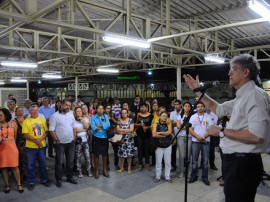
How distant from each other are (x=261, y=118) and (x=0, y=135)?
13.5ft

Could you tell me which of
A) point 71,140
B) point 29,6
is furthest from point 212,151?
point 29,6

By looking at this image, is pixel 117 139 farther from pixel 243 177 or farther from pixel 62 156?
pixel 243 177

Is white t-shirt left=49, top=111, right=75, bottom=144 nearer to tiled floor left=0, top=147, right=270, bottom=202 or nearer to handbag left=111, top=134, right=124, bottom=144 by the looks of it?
tiled floor left=0, top=147, right=270, bottom=202

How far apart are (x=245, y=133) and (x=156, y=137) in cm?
336

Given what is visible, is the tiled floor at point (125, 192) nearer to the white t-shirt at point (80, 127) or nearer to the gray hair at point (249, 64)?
the white t-shirt at point (80, 127)

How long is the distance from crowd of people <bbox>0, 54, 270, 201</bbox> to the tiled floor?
0.54 feet

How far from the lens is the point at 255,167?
1620 mm

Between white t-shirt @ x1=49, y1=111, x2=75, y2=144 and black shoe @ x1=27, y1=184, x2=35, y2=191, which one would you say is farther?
white t-shirt @ x1=49, y1=111, x2=75, y2=144

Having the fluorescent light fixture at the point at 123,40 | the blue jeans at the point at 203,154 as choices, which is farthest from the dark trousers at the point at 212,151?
the fluorescent light fixture at the point at 123,40

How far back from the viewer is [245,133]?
1.55 m

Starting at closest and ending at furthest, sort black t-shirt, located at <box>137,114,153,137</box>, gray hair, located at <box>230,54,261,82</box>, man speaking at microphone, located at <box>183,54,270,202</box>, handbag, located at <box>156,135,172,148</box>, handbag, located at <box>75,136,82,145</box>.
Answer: man speaking at microphone, located at <box>183,54,270,202</box>, gray hair, located at <box>230,54,261,82</box>, handbag, located at <box>156,135,172,148</box>, handbag, located at <box>75,136,82,145</box>, black t-shirt, located at <box>137,114,153,137</box>

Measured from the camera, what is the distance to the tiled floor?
4.02m

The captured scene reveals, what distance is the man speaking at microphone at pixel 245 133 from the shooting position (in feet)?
5.04

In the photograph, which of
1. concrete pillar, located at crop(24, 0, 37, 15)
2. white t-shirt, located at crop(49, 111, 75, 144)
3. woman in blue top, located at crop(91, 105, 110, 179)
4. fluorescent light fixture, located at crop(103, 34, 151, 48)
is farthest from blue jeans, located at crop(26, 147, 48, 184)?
fluorescent light fixture, located at crop(103, 34, 151, 48)
